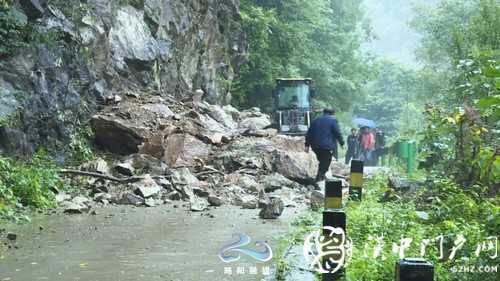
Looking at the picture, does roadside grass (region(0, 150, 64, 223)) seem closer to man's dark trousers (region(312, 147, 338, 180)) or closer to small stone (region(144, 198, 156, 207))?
small stone (region(144, 198, 156, 207))

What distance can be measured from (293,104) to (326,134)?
640 inches

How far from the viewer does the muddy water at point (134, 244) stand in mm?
5930

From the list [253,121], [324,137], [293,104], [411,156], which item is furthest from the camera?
[293,104]

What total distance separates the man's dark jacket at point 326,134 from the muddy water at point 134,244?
351 centimetres

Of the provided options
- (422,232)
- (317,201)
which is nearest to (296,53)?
(317,201)

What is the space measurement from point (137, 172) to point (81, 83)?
→ 3.43 m

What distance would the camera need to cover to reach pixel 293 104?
30.1 metres


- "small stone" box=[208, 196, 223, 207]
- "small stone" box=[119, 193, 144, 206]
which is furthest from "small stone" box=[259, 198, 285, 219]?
"small stone" box=[119, 193, 144, 206]

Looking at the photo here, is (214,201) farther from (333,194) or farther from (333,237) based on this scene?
(333,237)

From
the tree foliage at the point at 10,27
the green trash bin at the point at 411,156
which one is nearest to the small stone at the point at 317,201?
the tree foliage at the point at 10,27

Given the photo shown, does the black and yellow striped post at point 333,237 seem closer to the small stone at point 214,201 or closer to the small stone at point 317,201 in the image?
the small stone at point 317,201

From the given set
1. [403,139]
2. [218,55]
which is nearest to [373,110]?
[218,55]

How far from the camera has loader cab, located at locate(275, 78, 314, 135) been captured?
95.8 feet

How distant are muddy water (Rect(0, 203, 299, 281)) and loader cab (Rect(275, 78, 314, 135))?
1864 centimetres
